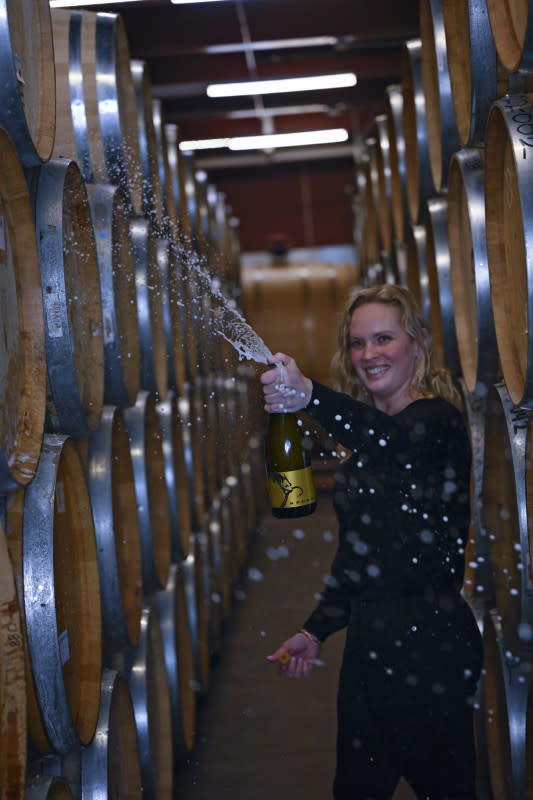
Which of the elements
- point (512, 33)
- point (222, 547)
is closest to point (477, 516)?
point (512, 33)

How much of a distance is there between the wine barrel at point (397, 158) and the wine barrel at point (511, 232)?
189 cm

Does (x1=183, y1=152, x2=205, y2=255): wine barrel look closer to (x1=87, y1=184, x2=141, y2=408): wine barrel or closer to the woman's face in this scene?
(x1=87, y1=184, x2=141, y2=408): wine barrel

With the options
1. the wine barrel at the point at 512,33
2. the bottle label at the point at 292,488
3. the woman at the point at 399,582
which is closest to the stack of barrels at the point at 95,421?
the bottle label at the point at 292,488

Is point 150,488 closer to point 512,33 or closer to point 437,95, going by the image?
point 437,95

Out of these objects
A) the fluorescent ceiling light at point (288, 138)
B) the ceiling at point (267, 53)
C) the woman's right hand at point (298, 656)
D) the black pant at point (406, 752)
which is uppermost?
the ceiling at point (267, 53)

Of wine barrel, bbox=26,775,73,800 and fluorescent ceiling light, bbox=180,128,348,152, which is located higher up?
fluorescent ceiling light, bbox=180,128,348,152

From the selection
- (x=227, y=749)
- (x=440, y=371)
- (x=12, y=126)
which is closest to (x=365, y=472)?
(x=440, y=371)

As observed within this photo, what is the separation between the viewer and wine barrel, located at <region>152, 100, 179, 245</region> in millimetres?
3498

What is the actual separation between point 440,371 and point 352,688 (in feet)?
2.55

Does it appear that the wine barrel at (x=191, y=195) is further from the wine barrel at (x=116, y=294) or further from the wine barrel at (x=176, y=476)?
the wine barrel at (x=116, y=294)

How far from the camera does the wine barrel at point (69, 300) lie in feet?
5.80

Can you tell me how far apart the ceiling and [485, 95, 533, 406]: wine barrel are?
402 centimetres

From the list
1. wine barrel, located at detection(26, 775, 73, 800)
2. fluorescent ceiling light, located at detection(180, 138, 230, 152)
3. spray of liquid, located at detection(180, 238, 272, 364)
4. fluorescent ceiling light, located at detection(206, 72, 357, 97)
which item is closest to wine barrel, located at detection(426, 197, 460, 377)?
spray of liquid, located at detection(180, 238, 272, 364)

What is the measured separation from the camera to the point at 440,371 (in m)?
2.12
